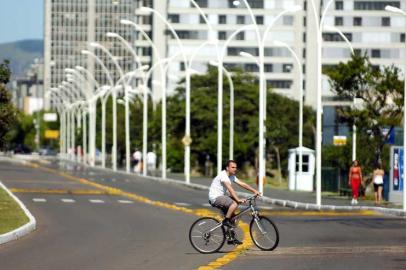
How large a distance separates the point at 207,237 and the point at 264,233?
101 centimetres

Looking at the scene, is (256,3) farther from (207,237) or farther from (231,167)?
(207,237)

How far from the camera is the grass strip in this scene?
29312mm

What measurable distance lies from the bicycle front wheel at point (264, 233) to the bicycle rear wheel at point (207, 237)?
0.58 m

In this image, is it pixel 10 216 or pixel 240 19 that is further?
pixel 240 19

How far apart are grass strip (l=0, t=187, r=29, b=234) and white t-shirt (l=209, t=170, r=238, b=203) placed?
5.03m

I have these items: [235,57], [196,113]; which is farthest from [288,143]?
[235,57]

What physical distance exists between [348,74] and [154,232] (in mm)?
23816

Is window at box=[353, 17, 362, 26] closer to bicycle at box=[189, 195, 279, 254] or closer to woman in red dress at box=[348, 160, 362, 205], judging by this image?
woman in red dress at box=[348, 160, 362, 205]

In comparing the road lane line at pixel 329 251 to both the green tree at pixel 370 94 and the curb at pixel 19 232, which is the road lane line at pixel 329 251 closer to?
the curb at pixel 19 232

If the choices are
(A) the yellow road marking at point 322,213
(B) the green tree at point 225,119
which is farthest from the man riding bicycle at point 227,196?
(B) the green tree at point 225,119

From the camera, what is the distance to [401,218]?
128ft

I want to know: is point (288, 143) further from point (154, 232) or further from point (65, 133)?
point (65, 133)

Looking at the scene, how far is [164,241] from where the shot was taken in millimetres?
27172

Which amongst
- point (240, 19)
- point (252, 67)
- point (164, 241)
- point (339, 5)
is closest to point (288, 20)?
point (240, 19)
